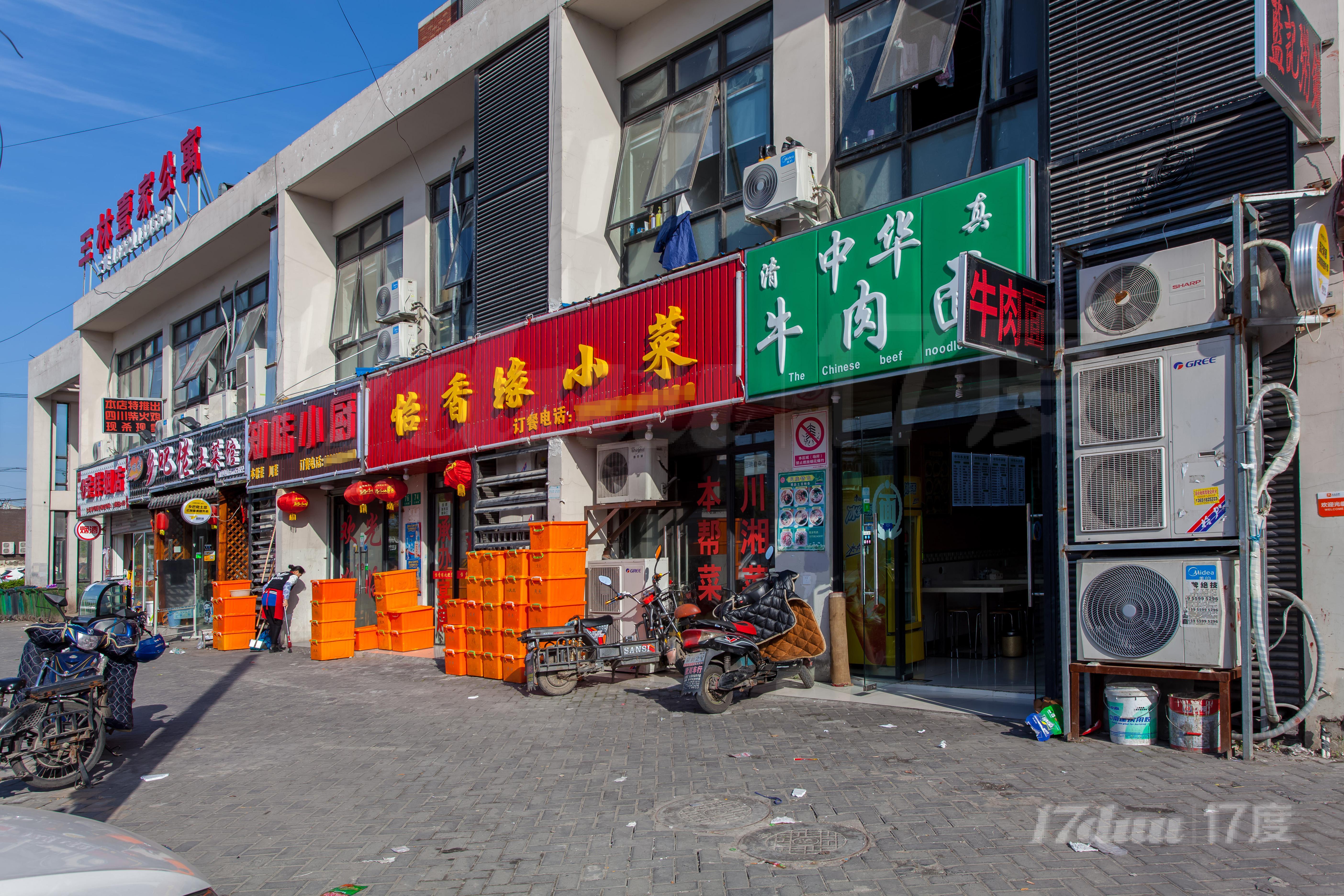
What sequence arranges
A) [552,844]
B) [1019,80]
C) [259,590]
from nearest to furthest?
1. [552,844]
2. [1019,80]
3. [259,590]

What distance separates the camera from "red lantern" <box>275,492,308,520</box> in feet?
63.3

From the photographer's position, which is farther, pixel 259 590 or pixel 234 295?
pixel 234 295

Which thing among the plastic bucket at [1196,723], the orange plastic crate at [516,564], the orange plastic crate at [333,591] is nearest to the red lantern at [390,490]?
the orange plastic crate at [333,591]

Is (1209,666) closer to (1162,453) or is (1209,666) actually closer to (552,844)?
(1162,453)

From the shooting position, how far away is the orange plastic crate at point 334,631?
15.4m

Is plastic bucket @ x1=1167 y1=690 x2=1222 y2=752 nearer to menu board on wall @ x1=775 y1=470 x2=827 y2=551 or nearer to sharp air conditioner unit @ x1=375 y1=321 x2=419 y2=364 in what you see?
menu board on wall @ x1=775 y1=470 x2=827 y2=551

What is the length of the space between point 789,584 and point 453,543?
28.8 feet

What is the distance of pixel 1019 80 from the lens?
30.9 feet

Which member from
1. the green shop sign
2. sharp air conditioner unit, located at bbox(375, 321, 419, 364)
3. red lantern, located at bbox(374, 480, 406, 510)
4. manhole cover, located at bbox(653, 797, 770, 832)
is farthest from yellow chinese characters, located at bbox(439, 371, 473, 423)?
manhole cover, located at bbox(653, 797, 770, 832)

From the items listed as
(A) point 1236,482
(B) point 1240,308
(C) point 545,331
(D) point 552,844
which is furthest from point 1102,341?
(C) point 545,331

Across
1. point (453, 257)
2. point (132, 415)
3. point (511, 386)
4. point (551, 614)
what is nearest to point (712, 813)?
point (551, 614)

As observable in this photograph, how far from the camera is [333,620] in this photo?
15.4 meters

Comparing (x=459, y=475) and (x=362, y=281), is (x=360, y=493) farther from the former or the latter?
(x=362, y=281)

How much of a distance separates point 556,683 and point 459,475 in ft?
17.0
